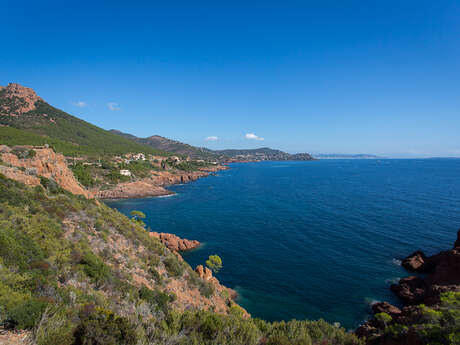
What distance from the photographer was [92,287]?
465 inches

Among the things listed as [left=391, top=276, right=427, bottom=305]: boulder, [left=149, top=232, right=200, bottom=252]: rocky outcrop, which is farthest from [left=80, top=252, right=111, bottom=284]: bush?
[left=391, top=276, right=427, bottom=305]: boulder

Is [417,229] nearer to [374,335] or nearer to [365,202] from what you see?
[365,202]

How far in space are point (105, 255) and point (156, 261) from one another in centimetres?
428

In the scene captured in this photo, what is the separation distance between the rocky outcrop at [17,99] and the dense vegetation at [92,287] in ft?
436

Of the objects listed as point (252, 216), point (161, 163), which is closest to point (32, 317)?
point (252, 216)

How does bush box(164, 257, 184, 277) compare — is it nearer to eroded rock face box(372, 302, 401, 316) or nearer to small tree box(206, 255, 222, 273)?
small tree box(206, 255, 222, 273)

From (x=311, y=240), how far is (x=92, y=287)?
34648mm

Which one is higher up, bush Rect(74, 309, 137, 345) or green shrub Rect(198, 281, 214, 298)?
bush Rect(74, 309, 137, 345)

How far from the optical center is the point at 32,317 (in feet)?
22.1

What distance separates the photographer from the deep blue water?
2484 cm

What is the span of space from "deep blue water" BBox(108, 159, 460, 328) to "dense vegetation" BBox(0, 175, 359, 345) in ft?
33.5

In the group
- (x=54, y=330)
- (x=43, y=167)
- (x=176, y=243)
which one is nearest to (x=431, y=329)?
(x=54, y=330)

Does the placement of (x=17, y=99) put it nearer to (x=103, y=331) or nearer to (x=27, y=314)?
(x=27, y=314)

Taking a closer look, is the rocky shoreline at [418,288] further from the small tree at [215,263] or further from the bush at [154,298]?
the small tree at [215,263]
